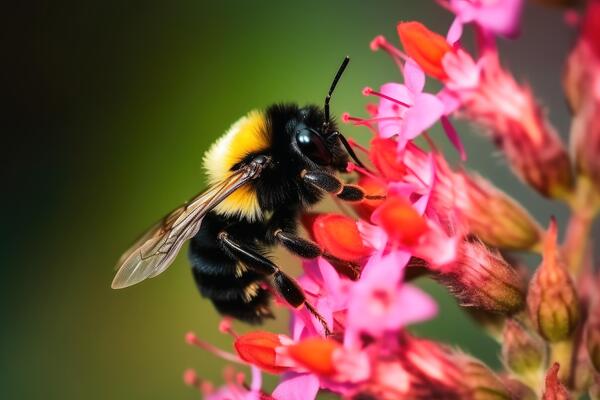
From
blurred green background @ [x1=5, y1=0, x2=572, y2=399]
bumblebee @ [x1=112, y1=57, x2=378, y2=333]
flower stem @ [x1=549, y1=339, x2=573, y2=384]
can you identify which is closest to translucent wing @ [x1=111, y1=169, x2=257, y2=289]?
bumblebee @ [x1=112, y1=57, x2=378, y2=333]

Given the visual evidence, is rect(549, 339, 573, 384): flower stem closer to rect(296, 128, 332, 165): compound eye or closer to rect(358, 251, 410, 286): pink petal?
rect(358, 251, 410, 286): pink petal

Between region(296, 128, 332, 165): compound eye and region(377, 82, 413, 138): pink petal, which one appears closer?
region(377, 82, 413, 138): pink petal

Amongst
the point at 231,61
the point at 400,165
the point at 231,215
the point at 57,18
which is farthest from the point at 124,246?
the point at 400,165

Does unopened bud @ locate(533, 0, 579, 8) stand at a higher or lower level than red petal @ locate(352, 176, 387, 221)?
higher

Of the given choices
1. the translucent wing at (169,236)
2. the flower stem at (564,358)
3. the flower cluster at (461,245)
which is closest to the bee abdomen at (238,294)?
the translucent wing at (169,236)

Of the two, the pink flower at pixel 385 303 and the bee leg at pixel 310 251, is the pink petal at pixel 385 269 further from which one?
the bee leg at pixel 310 251

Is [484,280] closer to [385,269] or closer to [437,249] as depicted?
[437,249]

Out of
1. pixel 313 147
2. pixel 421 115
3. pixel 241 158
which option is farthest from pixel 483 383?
pixel 241 158
